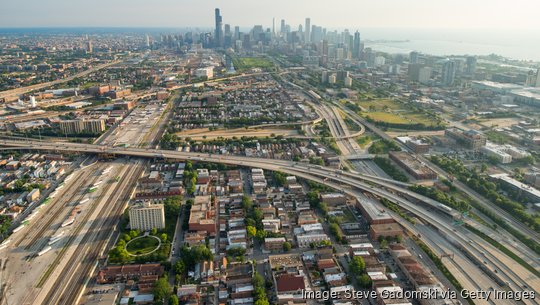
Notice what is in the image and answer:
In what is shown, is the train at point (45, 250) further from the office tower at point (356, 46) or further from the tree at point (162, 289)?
the office tower at point (356, 46)

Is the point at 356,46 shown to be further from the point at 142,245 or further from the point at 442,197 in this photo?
the point at 142,245

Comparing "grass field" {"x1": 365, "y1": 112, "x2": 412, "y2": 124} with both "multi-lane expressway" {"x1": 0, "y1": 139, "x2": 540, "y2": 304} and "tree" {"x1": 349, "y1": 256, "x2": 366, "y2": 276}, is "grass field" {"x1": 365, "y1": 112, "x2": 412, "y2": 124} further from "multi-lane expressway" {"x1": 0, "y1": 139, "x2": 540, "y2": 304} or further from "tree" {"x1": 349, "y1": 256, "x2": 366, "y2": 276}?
"tree" {"x1": 349, "y1": 256, "x2": 366, "y2": 276}

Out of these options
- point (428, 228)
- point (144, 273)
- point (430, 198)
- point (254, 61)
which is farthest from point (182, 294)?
point (254, 61)

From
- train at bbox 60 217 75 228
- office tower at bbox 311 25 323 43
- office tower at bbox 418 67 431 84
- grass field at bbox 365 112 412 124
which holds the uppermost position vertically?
office tower at bbox 311 25 323 43

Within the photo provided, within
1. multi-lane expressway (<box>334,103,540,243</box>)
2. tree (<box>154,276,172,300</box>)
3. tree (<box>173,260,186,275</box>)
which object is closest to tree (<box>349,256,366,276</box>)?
tree (<box>173,260,186,275</box>)

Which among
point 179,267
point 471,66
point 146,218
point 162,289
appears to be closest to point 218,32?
point 471,66

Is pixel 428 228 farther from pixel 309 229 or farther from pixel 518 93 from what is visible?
pixel 518 93

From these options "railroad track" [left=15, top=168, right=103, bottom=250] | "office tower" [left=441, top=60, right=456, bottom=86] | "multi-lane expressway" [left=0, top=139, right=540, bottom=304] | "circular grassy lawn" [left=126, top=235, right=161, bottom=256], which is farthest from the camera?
"office tower" [left=441, top=60, right=456, bottom=86]
